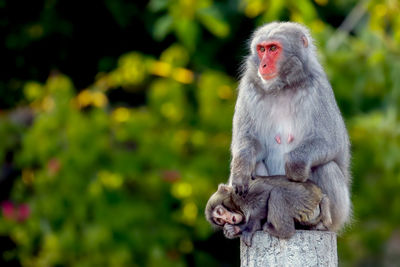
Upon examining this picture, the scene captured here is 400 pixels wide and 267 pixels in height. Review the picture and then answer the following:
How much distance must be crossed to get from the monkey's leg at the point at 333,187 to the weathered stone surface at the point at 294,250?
0.47 metres

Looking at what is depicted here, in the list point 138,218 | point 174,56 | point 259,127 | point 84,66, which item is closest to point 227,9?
point 174,56

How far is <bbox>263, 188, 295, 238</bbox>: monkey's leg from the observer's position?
4.70 metres

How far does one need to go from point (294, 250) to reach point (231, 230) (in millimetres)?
404

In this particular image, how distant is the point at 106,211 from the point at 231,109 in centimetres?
196

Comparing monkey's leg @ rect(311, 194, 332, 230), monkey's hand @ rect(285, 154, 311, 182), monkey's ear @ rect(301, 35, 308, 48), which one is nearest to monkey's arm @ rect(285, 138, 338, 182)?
monkey's hand @ rect(285, 154, 311, 182)

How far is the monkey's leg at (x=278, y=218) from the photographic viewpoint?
4699 millimetres

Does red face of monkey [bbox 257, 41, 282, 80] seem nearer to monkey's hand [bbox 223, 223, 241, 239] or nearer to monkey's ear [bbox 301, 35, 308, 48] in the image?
monkey's ear [bbox 301, 35, 308, 48]

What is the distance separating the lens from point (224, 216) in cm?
497

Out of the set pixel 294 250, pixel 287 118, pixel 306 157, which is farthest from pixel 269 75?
pixel 294 250

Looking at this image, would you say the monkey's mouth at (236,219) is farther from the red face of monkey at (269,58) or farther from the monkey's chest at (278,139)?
the red face of monkey at (269,58)

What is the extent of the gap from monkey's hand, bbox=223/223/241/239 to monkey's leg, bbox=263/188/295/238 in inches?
6.2

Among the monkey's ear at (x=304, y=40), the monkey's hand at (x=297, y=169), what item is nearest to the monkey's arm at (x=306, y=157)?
the monkey's hand at (x=297, y=169)

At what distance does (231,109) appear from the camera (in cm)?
1099

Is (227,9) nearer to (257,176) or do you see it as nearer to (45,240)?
(45,240)
